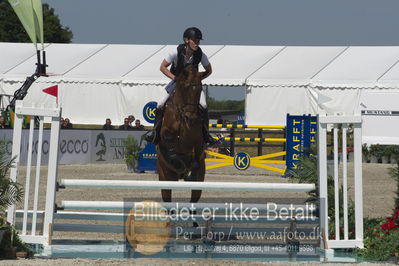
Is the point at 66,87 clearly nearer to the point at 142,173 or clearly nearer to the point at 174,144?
the point at 142,173

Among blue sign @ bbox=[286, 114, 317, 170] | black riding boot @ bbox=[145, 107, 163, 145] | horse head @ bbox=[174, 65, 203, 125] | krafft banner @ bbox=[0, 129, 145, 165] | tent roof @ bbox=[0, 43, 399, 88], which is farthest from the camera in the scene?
tent roof @ bbox=[0, 43, 399, 88]

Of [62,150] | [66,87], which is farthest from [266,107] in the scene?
[62,150]

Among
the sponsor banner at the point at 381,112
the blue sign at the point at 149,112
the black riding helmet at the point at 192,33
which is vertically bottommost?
the black riding helmet at the point at 192,33

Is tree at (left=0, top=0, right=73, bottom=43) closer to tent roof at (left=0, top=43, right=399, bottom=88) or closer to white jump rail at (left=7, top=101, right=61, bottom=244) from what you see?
tent roof at (left=0, top=43, right=399, bottom=88)

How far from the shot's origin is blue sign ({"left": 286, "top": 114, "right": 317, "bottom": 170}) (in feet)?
54.1

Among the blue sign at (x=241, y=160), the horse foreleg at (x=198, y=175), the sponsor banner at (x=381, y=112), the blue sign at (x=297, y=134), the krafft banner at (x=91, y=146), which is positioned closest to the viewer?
the horse foreleg at (x=198, y=175)

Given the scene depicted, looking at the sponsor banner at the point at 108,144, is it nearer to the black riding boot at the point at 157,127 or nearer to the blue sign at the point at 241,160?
the blue sign at the point at 241,160

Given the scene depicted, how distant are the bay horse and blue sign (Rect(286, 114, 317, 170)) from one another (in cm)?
891

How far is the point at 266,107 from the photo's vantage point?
26.5 meters

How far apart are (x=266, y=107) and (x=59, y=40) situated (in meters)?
46.9

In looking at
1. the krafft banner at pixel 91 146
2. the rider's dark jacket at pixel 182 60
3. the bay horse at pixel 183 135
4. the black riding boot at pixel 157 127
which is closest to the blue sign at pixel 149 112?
the krafft banner at pixel 91 146

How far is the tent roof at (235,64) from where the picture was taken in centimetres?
2469

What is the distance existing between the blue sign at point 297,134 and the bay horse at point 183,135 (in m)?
8.91

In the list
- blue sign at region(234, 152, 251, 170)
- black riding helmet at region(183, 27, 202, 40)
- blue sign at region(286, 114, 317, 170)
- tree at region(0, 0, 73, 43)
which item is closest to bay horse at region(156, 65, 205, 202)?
black riding helmet at region(183, 27, 202, 40)
